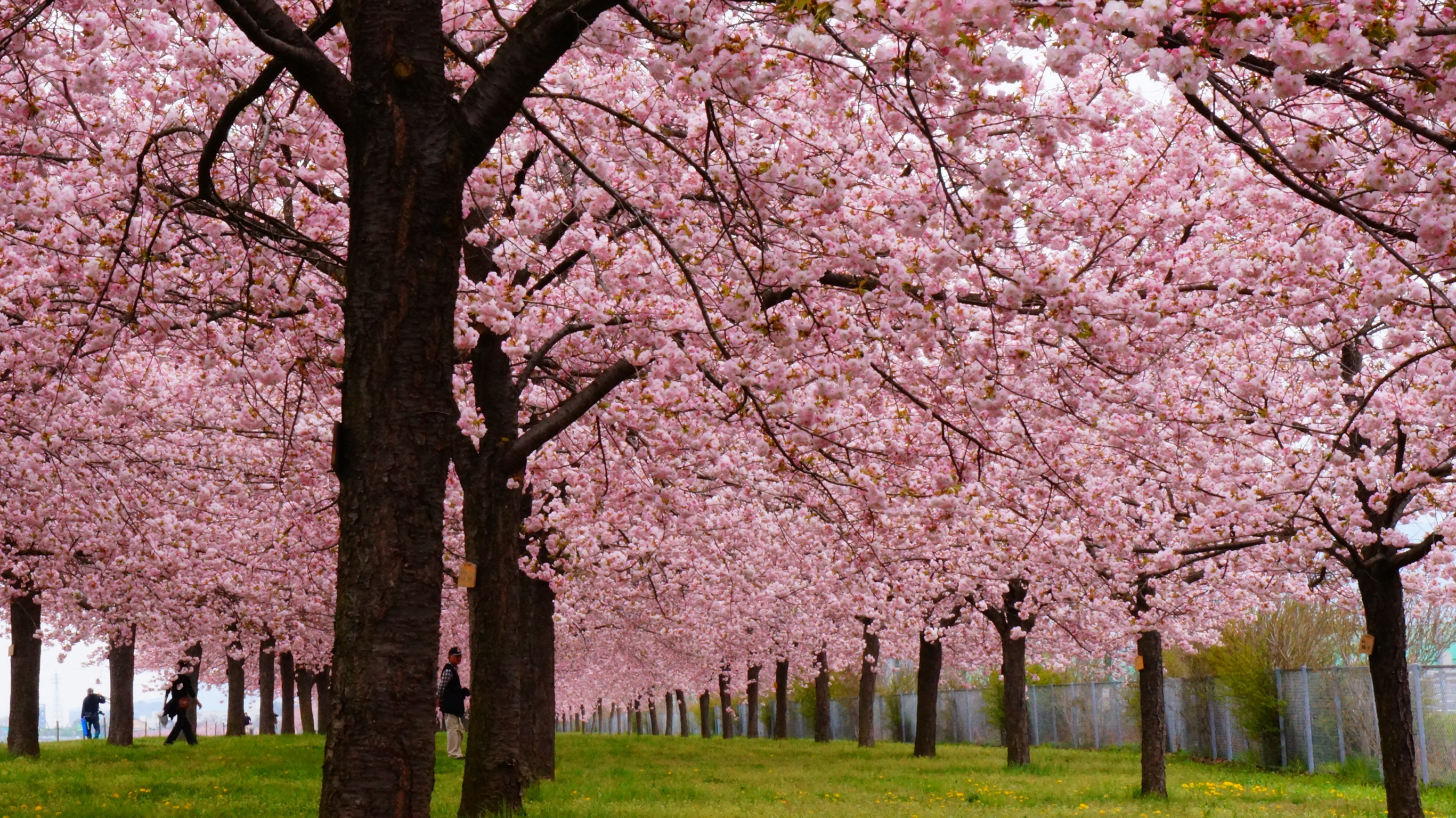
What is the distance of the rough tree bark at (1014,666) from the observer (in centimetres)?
2238

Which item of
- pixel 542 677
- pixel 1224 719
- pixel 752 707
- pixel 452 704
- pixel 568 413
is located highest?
pixel 568 413

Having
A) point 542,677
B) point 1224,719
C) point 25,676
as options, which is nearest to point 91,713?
point 25,676

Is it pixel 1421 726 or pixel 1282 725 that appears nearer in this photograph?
pixel 1421 726

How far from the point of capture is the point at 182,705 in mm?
26703

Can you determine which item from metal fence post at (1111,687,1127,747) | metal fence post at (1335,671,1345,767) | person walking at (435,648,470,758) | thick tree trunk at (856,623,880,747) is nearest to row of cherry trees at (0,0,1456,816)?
person walking at (435,648,470,758)


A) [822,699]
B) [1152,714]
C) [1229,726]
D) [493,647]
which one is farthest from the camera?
[822,699]

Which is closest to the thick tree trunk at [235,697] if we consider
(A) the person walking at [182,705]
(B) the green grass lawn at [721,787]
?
(A) the person walking at [182,705]

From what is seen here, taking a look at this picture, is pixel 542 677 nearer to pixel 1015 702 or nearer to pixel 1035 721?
pixel 1015 702

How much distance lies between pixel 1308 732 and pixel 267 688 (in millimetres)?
26347

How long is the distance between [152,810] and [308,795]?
176 centimetres

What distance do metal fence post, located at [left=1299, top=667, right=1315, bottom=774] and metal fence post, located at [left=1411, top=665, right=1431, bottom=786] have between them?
2663 mm

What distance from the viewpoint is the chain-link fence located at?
792 inches

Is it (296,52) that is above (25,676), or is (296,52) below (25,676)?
above

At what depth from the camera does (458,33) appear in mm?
9484
